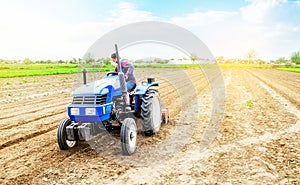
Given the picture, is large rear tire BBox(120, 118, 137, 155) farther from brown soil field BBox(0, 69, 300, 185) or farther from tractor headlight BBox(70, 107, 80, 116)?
tractor headlight BBox(70, 107, 80, 116)

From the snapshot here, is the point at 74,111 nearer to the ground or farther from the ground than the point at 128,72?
nearer to the ground

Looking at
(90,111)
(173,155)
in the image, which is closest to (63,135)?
(90,111)

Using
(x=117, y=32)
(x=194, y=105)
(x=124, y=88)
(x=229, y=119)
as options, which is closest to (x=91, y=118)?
(x=124, y=88)

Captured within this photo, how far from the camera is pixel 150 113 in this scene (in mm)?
5402

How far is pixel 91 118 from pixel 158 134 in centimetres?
201

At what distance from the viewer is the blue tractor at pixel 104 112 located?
4520 millimetres

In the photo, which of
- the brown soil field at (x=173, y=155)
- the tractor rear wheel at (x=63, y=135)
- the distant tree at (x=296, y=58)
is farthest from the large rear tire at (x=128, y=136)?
the distant tree at (x=296, y=58)

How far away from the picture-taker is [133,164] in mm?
4426

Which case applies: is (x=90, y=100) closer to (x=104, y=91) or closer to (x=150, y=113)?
(x=104, y=91)

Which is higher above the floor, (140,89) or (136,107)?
(140,89)

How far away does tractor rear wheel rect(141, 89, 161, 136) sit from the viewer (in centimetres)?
541

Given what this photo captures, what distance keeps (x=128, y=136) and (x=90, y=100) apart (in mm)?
894

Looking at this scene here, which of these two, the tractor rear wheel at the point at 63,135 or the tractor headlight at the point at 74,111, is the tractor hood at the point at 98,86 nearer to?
the tractor headlight at the point at 74,111

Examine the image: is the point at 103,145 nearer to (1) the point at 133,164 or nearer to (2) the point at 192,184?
(1) the point at 133,164
